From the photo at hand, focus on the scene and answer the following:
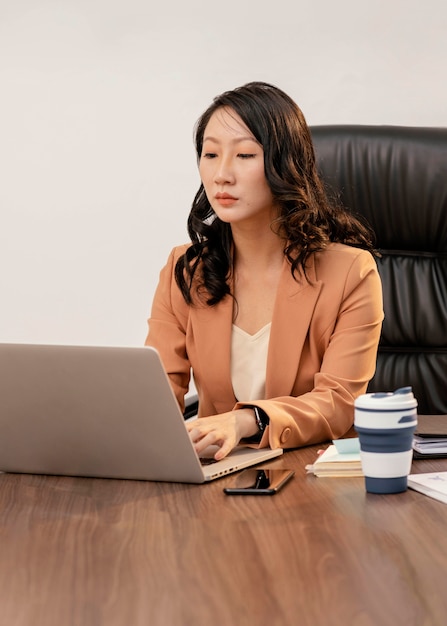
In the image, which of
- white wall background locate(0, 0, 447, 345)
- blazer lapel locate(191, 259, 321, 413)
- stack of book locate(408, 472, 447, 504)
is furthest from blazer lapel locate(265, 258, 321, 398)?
white wall background locate(0, 0, 447, 345)

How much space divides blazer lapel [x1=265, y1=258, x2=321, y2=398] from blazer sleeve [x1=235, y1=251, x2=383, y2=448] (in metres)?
0.03

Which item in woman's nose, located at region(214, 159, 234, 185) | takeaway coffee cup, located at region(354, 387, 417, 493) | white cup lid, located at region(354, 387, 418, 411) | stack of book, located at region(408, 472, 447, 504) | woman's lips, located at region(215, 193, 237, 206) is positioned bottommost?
stack of book, located at region(408, 472, 447, 504)

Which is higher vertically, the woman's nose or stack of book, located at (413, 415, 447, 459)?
the woman's nose

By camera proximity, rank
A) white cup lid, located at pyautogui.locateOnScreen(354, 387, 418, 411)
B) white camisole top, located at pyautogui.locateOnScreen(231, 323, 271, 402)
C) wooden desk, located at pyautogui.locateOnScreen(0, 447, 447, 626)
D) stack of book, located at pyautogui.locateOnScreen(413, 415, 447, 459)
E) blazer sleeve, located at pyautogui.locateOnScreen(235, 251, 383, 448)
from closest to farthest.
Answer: wooden desk, located at pyautogui.locateOnScreen(0, 447, 447, 626) → white cup lid, located at pyautogui.locateOnScreen(354, 387, 418, 411) → stack of book, located at pyautogui.locateOnScreen(413, 415, 447, 459) → blazer sleeve, located at pyautogui.locateOnScreen(235, 251, 383, 448) → white camisole top, located at pyautogui.locateOnScreen(231, 323, 271, 402)

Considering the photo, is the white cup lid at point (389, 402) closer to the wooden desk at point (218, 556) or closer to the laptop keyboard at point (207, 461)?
the wooden desk at point (218, 556)

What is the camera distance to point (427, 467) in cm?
139

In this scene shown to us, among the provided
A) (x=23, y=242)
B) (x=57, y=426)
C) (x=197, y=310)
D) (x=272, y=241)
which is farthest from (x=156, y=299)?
(x=23, y=242)

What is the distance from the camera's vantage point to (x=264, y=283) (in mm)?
2000

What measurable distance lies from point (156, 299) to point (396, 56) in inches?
56.4

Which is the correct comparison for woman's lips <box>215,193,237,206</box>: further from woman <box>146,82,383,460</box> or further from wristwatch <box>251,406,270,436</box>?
wristwatch <box>251,406,270,436</box>

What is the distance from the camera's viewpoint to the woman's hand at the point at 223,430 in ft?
4.84

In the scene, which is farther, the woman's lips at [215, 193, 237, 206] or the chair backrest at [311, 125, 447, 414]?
the chair backrest at [311, 125, 447, 414]

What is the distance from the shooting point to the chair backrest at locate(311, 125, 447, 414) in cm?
226

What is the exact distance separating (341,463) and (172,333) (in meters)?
0.76
